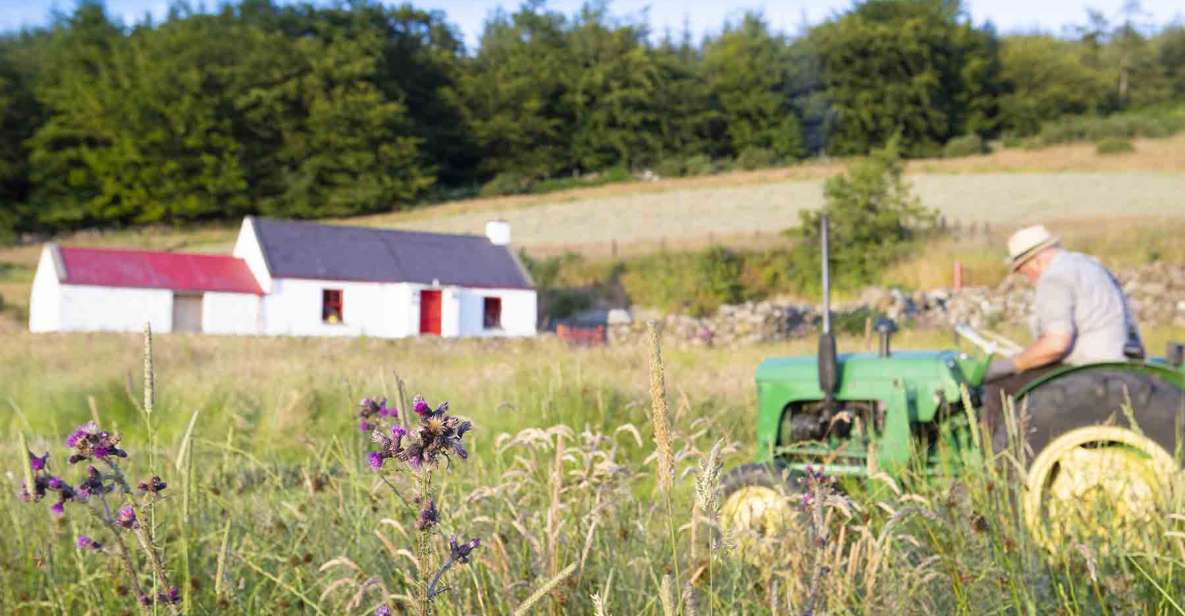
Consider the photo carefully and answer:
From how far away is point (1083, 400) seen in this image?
419 centimetres

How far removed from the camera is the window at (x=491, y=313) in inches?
1130

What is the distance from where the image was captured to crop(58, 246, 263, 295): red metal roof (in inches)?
1001

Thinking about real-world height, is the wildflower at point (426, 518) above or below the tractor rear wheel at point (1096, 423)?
above

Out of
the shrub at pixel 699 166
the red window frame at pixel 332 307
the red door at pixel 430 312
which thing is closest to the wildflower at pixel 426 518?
the red window frame at pixel 332 307

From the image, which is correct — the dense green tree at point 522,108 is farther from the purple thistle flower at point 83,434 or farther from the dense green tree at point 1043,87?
the purple thistle flower at point 83,434

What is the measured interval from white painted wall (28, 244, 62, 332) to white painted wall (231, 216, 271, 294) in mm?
4760

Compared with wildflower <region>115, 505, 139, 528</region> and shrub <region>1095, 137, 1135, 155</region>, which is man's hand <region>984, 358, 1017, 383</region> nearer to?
wildflower <region>115, 505, 139, 528</region>

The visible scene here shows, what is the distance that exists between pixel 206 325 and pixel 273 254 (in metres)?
2.58

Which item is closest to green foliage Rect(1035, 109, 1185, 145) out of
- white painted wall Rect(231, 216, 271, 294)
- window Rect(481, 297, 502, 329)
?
window Rect(481, 297, 502, 329)

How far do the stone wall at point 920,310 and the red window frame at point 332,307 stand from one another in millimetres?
8379

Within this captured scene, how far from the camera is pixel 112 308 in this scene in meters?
25.4

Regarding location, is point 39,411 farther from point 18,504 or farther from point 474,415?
point 18,504

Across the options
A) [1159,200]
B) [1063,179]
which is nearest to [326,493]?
[1159,200]

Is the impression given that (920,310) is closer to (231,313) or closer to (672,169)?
(231,313)
